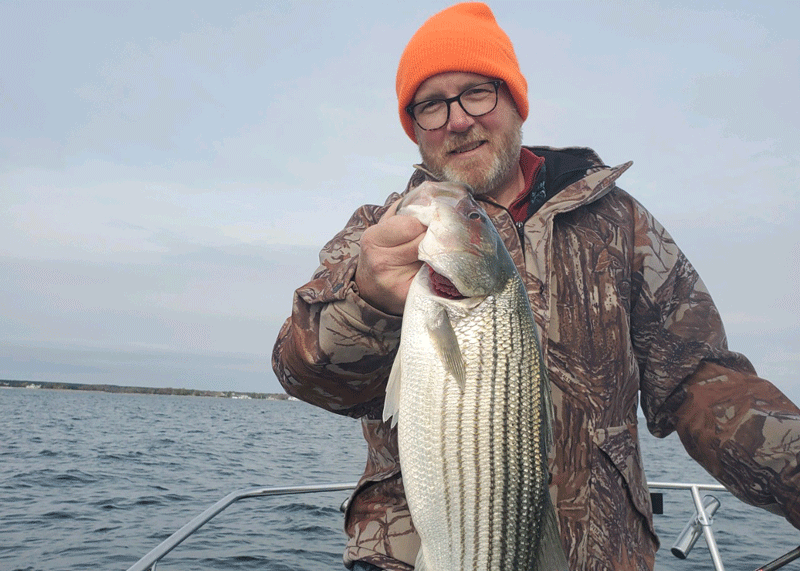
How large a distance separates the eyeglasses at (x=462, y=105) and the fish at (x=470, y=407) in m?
1.08

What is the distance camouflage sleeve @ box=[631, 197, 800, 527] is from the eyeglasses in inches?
40.8

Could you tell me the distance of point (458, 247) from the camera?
2.30 metres

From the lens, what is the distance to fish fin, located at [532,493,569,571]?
220 cm

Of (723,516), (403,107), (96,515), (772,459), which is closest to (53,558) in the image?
(96,515)

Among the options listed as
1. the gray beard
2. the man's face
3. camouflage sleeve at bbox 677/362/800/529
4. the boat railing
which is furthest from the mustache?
the boat railing

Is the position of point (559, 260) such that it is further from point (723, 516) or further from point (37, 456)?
point (37, 456)

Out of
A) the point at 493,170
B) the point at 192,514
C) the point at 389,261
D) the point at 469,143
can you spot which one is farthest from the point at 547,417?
the point at 192,514

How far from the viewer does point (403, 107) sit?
360cm

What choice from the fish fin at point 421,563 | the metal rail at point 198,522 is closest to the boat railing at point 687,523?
the metal rail at point 198,522

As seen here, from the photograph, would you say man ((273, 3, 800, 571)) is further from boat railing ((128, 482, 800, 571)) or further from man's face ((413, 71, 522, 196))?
boat railing ((128, 482, 800, 571))

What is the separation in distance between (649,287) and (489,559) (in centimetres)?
165

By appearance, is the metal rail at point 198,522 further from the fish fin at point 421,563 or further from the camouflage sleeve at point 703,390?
the camouflage sleeve at point 703,390

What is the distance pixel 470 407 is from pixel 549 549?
60cm

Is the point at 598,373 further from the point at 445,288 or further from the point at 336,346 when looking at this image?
the point at 336,346
